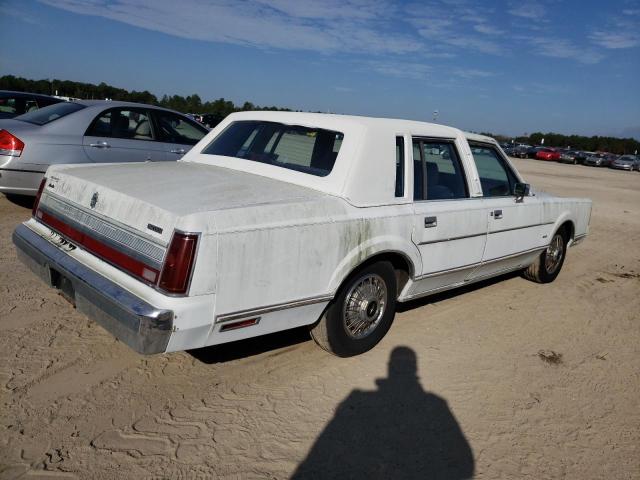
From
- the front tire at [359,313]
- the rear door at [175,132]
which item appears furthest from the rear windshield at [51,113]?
the front tire at [359,313]

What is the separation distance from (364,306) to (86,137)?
4898mm

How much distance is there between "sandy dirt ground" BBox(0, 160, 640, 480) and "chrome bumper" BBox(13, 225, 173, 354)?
486 mm

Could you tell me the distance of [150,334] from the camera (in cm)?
267

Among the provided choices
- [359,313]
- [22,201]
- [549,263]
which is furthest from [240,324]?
[22,201]

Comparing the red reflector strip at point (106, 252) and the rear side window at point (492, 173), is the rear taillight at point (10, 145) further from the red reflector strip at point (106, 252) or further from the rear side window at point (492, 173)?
the rear side window at point (492, 173)

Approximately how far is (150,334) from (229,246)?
0.58 metres

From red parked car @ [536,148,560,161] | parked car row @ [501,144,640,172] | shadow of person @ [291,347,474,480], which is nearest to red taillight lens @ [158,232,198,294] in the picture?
shadow of person @ [291,347,474,480]

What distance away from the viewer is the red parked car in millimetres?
49500

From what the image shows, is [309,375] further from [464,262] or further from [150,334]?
[464,262]

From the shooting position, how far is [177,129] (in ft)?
26.4

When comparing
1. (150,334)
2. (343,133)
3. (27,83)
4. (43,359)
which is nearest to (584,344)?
(343,133)

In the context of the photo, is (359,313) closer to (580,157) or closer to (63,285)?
(63,285)

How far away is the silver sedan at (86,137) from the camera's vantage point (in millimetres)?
6504

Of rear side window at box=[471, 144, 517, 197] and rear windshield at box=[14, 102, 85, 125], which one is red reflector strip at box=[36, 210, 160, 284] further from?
rear windshield at box=[14, 102, 85, 125]
